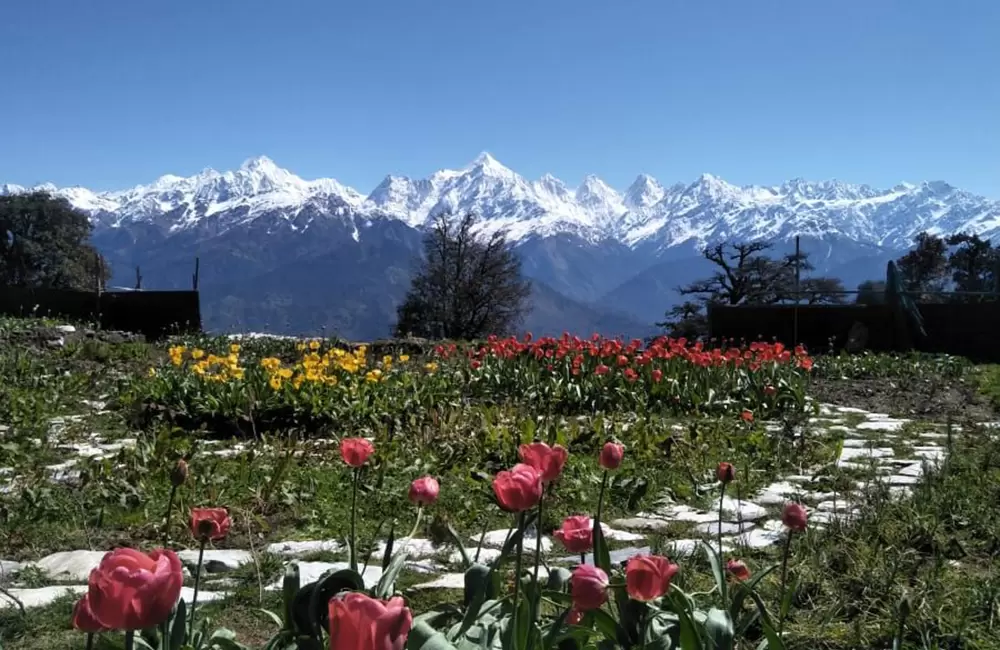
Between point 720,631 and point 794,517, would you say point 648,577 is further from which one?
point 794,517

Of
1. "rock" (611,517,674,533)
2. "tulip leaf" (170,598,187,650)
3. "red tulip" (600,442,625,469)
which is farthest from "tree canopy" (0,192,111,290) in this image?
Answer: "tulip leaf" (170,598,187,650)

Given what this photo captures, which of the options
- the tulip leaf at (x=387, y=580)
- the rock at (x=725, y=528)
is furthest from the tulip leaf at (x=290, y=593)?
the rock at (x=725, y=528)

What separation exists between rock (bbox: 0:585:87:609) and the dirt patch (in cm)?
671

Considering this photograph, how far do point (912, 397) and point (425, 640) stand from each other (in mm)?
8912

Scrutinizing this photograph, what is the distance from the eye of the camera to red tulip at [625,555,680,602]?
4.38ft

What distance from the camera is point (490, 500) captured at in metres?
4.07

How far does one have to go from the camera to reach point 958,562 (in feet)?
9.70

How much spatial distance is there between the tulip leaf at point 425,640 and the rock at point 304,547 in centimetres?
207

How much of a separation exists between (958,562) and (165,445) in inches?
166

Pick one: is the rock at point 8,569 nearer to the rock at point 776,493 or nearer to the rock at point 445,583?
the rock at point 445,583

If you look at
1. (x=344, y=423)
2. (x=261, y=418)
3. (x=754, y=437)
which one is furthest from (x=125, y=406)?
(x=754, y=437)

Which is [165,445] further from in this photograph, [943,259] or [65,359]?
[943,259]

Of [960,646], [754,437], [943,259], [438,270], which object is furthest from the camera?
[943,259]

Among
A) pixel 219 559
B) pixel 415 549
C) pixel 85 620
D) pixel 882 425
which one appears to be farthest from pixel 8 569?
pixel 882 425
